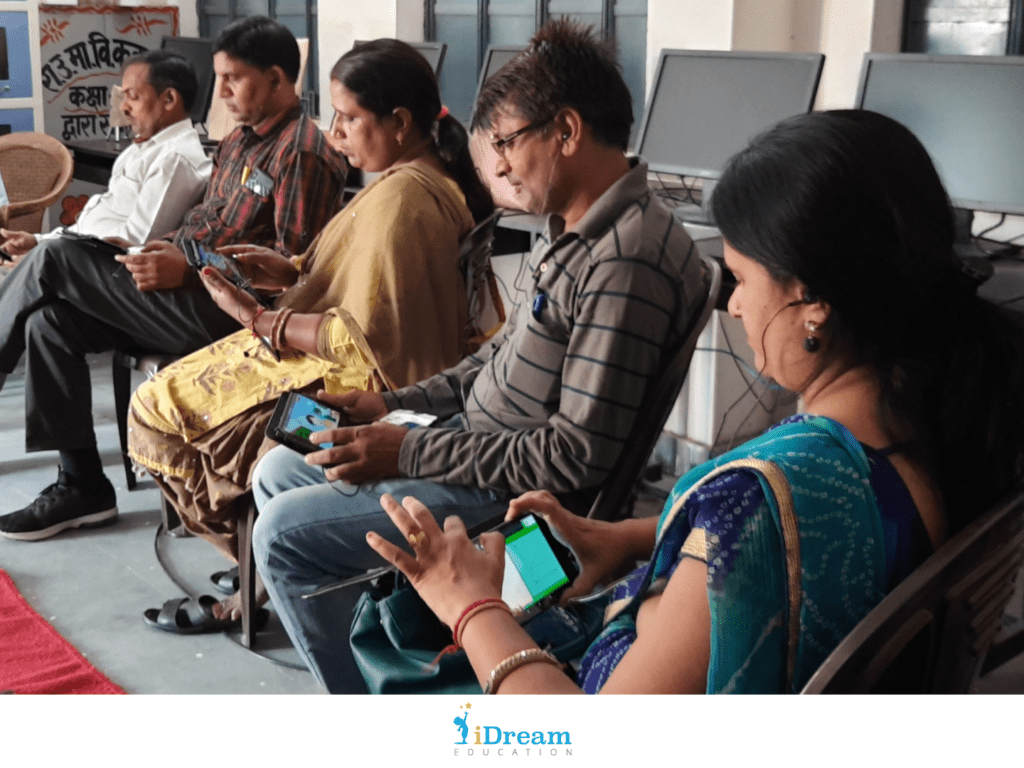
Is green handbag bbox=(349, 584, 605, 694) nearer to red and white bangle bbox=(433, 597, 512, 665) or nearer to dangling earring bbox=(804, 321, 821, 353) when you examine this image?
red and white bangle bbox=(433, 597, 512, 665)

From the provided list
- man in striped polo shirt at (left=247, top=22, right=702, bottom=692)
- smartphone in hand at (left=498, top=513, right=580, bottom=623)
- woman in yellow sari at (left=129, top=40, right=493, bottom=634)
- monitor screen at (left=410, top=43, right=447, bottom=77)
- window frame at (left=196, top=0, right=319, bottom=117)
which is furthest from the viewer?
window frame at (left=196, top=0, right=319, bottom=117)

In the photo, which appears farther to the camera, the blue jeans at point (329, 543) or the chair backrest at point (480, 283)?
the chair backrest at point (480, 283)

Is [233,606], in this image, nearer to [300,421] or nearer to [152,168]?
[300,421]

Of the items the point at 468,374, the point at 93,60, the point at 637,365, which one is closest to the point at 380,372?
the point at 468,374

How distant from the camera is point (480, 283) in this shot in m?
1.96

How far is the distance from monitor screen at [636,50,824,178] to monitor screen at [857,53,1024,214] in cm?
22

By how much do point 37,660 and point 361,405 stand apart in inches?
28.5

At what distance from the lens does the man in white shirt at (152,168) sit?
2613mm

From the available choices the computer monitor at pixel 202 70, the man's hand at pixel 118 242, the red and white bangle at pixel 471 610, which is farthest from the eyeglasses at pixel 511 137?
the computer monitor at pixel 202 70

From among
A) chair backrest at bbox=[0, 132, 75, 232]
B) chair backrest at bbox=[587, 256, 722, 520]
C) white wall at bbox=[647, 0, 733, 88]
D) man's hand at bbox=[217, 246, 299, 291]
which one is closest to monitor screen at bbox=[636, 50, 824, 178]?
white wall at bbox=[647, 0, 733, 88]

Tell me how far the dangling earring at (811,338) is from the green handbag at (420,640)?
1.27ft

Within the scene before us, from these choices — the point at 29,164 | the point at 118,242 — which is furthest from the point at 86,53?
the point at 118,242

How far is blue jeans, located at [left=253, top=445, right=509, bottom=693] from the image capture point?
1447mm
